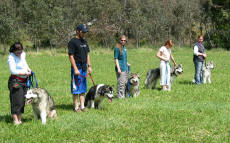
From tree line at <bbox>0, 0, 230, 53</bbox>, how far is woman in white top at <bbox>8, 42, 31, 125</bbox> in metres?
27.4

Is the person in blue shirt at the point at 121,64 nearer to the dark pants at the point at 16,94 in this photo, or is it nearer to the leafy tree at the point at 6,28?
the dark pants at the point at 16,94

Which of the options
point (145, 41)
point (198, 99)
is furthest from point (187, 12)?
point (198, 99)

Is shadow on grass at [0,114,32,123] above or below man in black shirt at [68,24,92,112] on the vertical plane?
below

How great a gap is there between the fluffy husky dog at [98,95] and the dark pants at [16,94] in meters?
2.09

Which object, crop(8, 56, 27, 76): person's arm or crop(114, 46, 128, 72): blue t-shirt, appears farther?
crop(114, 46, 128, 72): blue t-shirt

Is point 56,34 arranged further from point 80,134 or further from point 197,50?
point 80,134

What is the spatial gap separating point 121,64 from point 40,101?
11.6 feet

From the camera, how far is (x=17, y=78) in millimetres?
5746

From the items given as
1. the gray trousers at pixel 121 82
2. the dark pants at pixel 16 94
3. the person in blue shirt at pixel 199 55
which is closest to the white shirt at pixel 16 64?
the dark pants at pixel 16 94

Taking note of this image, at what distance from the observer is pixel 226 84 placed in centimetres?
1159

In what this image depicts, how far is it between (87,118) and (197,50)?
6.90 m

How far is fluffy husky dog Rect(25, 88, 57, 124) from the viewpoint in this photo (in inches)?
221

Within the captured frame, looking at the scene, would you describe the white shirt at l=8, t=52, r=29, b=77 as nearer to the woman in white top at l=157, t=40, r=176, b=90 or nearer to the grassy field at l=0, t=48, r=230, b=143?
the grassy field at l=0, t=48, r=230, b=143

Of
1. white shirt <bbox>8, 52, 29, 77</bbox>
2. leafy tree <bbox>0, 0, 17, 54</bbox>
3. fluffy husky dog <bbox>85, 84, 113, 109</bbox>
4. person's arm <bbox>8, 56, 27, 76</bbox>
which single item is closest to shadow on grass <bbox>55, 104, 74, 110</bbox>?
fluffy husky dog <bbox>85, 84, 113, 109</bbox>
